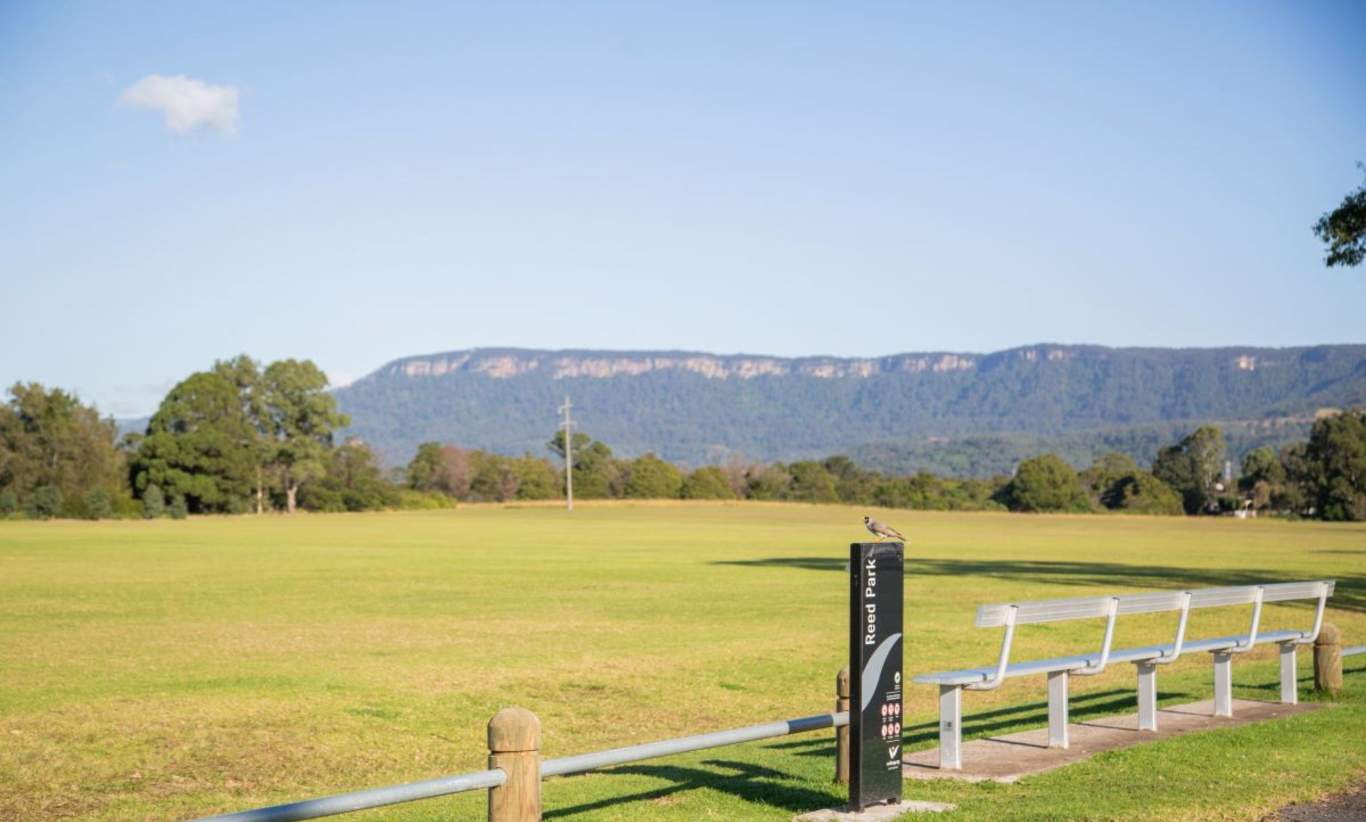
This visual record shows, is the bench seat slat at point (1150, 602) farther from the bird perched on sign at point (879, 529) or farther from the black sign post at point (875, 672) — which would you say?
the black sign post at point (875, 672)

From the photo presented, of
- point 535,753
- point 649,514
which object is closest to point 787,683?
point 535,753

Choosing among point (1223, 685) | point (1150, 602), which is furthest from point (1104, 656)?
point (1223, 685)

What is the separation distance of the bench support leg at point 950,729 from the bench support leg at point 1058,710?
1.13 metres

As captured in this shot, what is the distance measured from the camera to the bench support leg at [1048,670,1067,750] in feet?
37.2

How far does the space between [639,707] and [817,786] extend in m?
6.02

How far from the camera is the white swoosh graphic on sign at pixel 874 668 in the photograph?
29.0 feet

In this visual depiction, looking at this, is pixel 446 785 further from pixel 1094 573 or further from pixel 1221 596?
pixel 1094 573

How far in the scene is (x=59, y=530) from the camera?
69812 millimetres

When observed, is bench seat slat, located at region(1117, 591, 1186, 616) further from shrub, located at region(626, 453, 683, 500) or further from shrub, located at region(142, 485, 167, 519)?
shrub, located at region(626, 453, 683, 500)

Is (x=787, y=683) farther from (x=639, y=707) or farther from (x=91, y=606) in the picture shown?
(x=91, y=606)

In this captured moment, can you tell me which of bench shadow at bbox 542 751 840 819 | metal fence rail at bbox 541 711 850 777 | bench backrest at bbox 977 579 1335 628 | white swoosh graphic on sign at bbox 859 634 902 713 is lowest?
bench shadow at bbox 542 751 840 819

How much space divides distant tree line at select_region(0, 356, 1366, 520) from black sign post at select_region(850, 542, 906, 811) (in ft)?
284

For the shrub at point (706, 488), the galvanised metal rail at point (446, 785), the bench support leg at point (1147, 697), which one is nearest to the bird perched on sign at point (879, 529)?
the galvanised metal rail at point (446, 785)

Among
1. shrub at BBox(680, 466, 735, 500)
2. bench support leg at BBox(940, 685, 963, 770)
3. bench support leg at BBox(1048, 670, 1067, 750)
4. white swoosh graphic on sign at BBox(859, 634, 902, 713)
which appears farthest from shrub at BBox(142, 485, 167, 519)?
white swoosh graphic on sign at BBox(859, 634, 902, 713)
